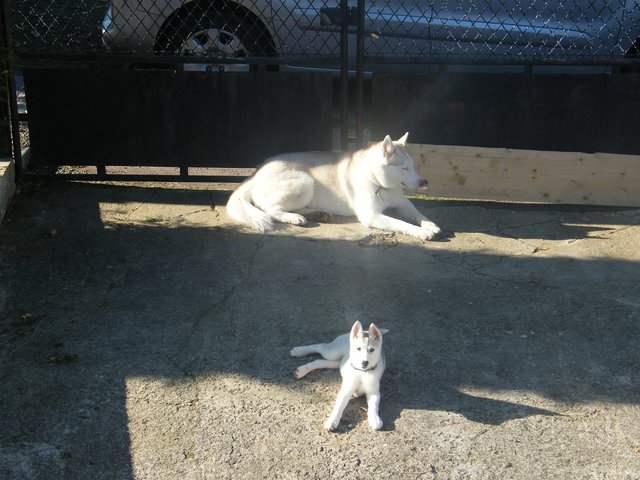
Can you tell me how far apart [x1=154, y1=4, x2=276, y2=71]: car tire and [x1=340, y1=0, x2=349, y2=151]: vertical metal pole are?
2.89 ft

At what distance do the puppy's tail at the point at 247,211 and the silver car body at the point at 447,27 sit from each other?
158 centimetres

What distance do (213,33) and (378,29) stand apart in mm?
1621

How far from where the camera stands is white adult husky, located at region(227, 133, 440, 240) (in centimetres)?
644

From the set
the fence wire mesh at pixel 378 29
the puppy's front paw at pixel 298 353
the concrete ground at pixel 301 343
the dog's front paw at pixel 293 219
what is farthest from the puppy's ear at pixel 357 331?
the fence wire mesh at pixel 378 29

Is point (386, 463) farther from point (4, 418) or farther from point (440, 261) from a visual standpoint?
point (440, 261)

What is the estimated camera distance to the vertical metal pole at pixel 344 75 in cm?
686

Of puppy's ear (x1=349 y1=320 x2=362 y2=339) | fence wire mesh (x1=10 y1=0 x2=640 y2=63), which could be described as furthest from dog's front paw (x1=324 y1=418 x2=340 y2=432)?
fence wire mesh (x1=10 y1=0 x2=640 y2=63)

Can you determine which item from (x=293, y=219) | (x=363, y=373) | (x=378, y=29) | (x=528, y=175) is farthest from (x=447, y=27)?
(x=363, y=373)

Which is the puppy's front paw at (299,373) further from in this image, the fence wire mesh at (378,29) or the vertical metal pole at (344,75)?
the fence wire mesh at (378,29)

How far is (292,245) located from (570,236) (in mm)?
2262

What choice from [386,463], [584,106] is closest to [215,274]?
[386,463]

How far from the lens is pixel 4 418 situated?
3.75 metres

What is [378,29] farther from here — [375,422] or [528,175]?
[375,422]

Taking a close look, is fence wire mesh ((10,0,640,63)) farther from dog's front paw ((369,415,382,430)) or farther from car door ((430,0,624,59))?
dog's front paw ((369,415,382,430))
